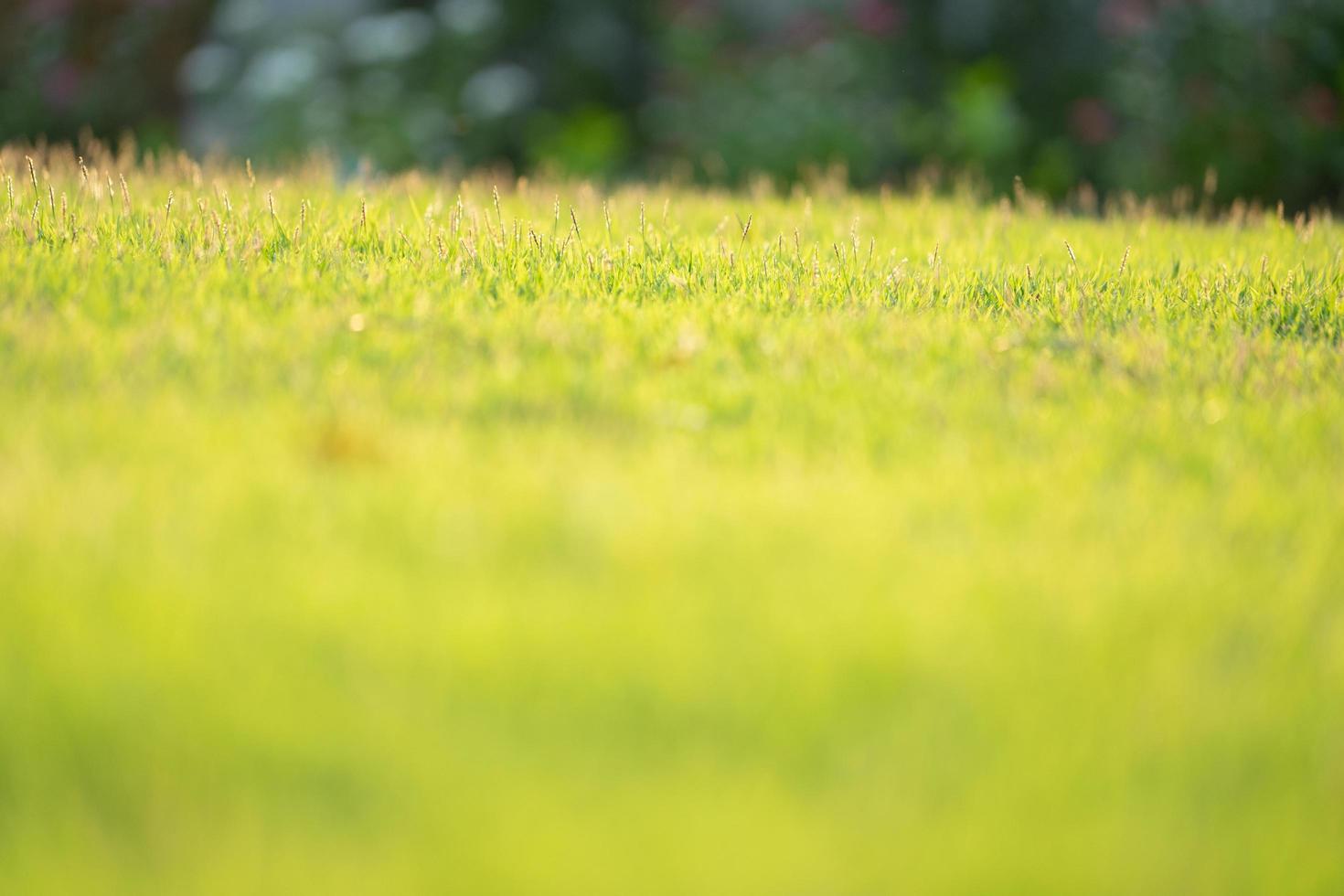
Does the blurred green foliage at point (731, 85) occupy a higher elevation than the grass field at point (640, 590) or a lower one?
higher

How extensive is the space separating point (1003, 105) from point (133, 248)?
805 cm

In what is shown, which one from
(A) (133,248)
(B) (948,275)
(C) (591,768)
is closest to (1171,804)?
(C) (591,768)

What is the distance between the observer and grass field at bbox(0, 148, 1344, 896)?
1798mm

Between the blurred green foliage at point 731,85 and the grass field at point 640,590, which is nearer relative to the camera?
the grass field at point 640,590

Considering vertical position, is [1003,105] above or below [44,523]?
above

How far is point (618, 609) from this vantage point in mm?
2246

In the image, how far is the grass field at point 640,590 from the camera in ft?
5.90

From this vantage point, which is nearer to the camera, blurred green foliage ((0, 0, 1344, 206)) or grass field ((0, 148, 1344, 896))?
grass field ((0, 148, 1344, 896))

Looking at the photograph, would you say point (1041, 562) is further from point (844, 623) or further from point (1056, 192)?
point (1056, 192)

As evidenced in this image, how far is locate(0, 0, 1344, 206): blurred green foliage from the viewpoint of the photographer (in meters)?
9.69

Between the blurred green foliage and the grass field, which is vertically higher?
the blurred green foliage

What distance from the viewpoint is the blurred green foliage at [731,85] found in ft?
31.8

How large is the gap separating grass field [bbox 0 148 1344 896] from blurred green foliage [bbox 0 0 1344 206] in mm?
6237

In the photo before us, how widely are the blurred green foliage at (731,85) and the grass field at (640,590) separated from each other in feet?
20.5
